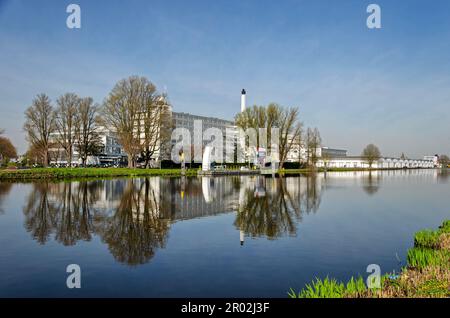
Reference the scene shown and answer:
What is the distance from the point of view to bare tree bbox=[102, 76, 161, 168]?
5728 centimetres

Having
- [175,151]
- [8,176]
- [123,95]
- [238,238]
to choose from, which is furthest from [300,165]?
[238,238]

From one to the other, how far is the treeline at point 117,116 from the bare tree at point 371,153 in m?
103

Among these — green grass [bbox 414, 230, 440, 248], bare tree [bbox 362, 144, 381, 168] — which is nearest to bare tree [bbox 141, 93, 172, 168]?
green grass [bbox 414, 230, 440, 248]

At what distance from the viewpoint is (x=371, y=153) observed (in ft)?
459

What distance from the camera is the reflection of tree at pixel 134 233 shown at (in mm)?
8883

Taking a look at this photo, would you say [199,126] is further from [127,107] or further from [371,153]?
[127,107]

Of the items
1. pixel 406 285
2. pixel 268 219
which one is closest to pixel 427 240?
pixel 406 285

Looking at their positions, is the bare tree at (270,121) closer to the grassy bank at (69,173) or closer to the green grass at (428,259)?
the grassy bank at (69,173)

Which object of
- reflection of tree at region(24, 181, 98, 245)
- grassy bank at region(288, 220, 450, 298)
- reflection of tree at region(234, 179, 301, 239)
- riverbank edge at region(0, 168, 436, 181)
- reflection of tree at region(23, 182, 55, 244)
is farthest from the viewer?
riverbank edge at region(0, 168, 436, 181)

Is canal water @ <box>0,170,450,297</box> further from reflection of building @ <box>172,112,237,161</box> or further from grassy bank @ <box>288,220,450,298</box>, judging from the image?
reflection of building @ <box>172,112,237,161</box>

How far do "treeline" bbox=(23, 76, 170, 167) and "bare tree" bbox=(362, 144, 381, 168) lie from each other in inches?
4052

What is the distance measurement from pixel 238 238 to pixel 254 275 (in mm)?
3713

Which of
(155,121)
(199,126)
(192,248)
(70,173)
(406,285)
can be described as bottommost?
(192,248)

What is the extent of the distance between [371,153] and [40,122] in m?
122
